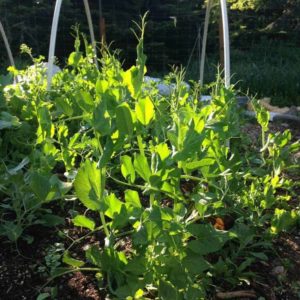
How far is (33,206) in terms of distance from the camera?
138 cm

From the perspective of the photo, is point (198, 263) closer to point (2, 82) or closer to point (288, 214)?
point (288, 214)

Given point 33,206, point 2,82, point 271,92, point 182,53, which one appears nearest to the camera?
point 33,206

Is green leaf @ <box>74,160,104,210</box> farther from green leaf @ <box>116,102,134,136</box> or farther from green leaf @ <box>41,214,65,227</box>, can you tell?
green leaf @ <box>41,214,65,227</box>

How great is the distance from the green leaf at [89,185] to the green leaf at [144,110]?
180 millimetres

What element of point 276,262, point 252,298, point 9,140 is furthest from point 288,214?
point 9,140

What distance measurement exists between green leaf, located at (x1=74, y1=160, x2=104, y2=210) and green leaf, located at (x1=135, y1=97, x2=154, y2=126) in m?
0.18

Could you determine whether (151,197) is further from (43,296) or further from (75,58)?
(75,58)

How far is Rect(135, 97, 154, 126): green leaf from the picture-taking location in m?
1.13

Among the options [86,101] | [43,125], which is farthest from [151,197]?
[43,125]

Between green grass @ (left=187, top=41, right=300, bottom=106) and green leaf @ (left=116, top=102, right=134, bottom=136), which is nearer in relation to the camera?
green leaf @ (left=116, top=102, right=134, bottom=136)

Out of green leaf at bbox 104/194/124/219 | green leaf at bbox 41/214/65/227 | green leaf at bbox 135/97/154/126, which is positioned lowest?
green leaf at bbox 41/214/65/227

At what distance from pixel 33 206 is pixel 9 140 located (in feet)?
1.57

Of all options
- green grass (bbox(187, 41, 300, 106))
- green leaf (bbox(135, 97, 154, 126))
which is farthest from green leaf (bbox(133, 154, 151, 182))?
green grass (bbox(187, 41, 300, 106))

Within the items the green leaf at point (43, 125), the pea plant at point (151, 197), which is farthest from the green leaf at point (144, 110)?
the green leaf at point (43, 125)
